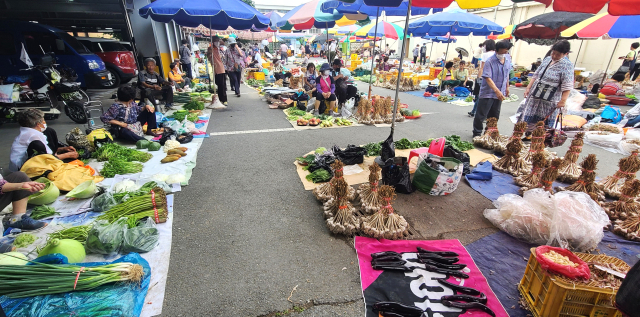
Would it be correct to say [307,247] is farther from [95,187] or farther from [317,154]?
[95,187]

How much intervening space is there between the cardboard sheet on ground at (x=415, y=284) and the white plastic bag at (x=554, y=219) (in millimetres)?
850

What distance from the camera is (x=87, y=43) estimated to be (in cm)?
1320

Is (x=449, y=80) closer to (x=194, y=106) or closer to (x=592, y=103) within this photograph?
(x=592, y=103)

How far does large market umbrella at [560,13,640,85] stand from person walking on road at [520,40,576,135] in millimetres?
5805

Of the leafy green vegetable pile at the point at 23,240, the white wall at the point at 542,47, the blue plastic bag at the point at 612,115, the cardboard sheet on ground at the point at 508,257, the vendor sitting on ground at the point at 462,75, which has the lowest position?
the cardboard sheet on ground at the point at 508,257

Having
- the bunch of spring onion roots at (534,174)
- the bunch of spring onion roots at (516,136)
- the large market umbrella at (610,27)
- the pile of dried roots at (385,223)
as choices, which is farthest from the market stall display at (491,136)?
the large market umbrella at (610,27)

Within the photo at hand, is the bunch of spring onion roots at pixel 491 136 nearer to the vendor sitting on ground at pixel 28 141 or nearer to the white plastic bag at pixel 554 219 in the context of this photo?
the white plastic bag at pixel 554 219

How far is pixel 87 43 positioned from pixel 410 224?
16.4 m

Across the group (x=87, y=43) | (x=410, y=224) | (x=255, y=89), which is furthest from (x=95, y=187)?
(x=87, y=43)

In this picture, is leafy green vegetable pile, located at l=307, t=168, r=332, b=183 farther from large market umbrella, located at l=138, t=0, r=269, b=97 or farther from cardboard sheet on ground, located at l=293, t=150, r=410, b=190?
large market umbrella, located at l=138, t=0, r=269, b=97

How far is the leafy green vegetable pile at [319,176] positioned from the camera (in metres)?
4.82

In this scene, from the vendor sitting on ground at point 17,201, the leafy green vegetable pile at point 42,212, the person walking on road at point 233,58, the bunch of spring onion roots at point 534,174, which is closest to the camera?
the vendor sitting on ground at point 17,201

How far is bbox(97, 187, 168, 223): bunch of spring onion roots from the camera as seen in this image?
352 cm

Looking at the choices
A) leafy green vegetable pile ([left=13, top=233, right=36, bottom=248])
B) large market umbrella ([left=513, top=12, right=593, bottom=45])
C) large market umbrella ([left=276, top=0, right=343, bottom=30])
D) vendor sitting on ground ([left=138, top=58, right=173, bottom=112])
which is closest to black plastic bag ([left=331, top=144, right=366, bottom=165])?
leafy green vegetable pile ([left=13, top=233, right=36, bottom=248])
